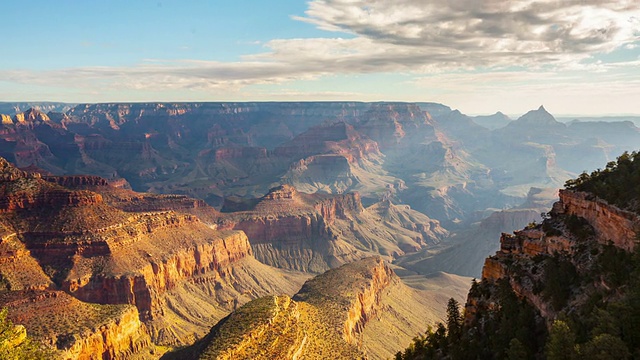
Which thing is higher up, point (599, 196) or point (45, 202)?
point (599, 196)

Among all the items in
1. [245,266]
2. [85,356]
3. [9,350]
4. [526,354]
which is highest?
[526,354]

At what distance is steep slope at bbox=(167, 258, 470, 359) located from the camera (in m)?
71.7

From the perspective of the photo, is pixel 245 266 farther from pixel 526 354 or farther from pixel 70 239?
pixel 526 354

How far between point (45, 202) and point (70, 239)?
16.3 metres

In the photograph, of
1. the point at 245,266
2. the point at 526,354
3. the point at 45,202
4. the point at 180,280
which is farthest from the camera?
the point at 245,266

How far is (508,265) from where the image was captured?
4650cm

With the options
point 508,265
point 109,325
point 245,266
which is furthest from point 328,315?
point 245,266

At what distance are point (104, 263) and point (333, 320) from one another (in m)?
60.2

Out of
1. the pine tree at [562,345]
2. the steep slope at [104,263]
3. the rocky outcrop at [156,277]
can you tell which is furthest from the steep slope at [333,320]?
the pine tree at [562,345]

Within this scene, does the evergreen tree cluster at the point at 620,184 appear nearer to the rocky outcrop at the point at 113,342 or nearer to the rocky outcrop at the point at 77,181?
the rocky outcrop at the point at 113,342

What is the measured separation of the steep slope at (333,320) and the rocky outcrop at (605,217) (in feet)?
143

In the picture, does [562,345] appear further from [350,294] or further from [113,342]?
[350,294]

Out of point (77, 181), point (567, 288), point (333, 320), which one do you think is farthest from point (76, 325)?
point (77, 181)

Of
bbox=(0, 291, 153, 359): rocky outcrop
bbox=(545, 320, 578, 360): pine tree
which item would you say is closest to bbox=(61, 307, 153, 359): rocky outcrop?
bbox=(0, 291, 153, 359): rocky outcrop
